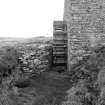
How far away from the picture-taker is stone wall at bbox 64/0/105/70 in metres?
8.55

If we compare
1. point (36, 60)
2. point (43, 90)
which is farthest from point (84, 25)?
point (43, 90)

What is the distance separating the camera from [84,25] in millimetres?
8594

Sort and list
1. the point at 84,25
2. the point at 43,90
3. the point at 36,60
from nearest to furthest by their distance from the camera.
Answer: the point at 43,90
the point at 84,25
the point at 36,60

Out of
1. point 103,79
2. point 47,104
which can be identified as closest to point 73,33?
point 103,79

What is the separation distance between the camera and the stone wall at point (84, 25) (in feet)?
28.1

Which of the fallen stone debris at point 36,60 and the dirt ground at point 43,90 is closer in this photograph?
the dirt ground at point 43,90

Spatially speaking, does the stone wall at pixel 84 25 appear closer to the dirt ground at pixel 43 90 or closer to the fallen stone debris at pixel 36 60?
the dirt ground at pixel 43 90

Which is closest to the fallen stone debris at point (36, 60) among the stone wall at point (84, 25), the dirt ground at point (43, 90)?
the dirt ground at point (43, 90)

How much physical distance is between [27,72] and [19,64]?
55 cm

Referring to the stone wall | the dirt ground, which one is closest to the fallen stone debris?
the dirt ground

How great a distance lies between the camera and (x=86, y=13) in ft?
28.1

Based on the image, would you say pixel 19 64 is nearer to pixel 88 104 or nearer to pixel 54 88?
pixel 54 88

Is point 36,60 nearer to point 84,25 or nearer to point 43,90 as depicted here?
point 43,90

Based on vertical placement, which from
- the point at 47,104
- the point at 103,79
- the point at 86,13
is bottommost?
the point at 47,104
